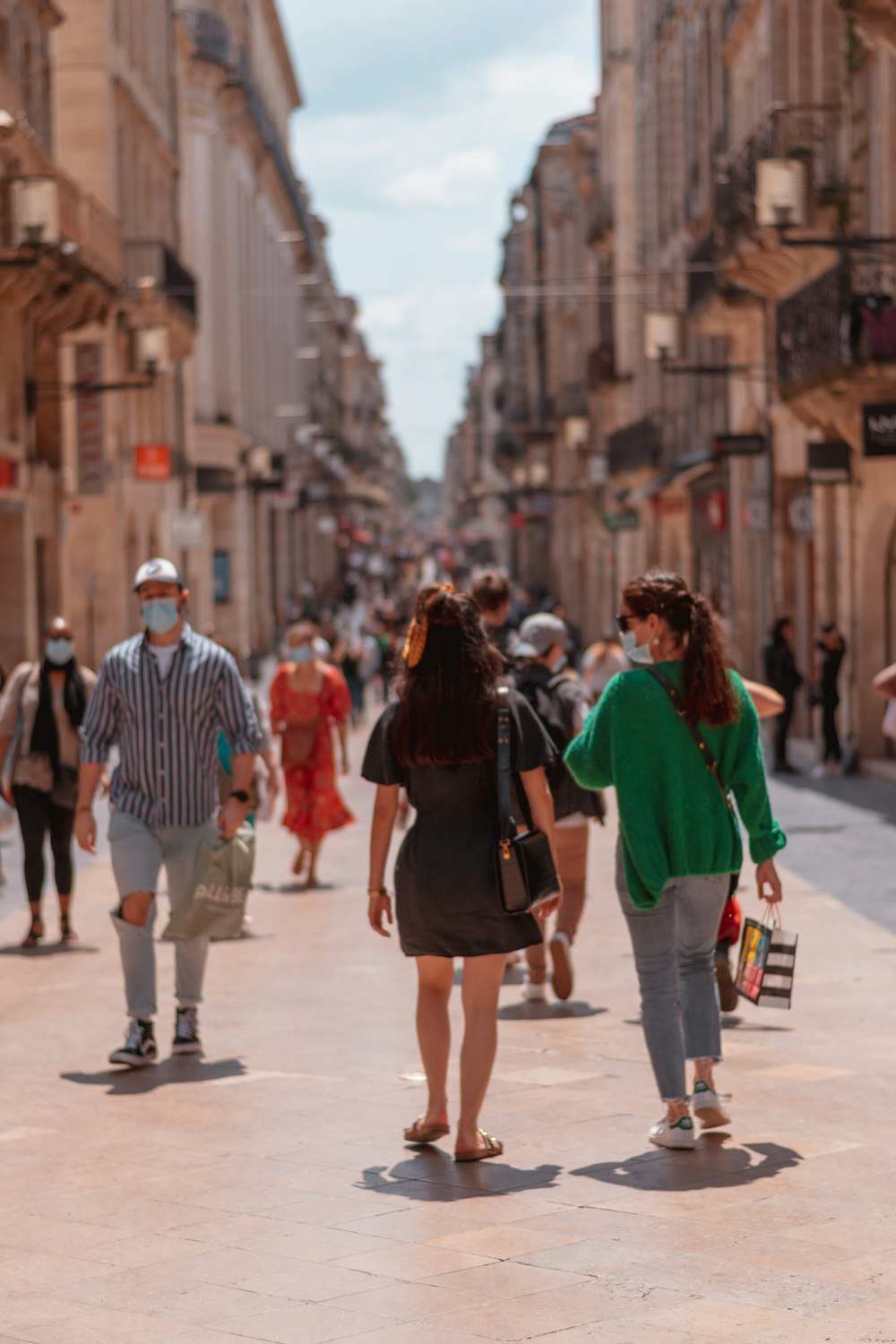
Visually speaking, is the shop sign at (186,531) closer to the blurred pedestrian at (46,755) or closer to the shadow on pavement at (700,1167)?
the blurred pedestrian at (46,755)

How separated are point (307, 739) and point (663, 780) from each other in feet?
28.4

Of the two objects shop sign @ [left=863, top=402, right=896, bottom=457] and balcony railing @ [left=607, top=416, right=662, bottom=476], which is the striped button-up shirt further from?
balcony railing @ [left=607, top=416, right=662, bottom=476]

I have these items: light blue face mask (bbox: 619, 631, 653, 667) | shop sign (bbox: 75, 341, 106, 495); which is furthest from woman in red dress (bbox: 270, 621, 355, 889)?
shop sign (bbox: 75, 341, 106, 495)

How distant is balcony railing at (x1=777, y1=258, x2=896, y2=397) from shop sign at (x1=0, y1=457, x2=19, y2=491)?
29.2 ft

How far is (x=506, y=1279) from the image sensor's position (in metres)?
5.60

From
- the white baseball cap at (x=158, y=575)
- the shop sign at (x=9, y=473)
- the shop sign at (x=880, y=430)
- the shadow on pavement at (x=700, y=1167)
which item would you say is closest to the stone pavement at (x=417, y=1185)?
the shadow on pavement at (x=700, y=1167)

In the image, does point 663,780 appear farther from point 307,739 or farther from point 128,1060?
point 307,739

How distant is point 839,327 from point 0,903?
10373mm

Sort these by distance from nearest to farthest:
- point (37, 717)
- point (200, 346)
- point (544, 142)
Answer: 1. point (37, 717)
2. point (200, 346)
3. point (544, 142)

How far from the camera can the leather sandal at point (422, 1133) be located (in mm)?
7266

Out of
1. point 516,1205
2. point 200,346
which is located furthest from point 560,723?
point 200,346

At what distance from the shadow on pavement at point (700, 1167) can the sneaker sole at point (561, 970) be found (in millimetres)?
2966

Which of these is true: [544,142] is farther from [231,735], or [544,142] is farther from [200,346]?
[231,735]

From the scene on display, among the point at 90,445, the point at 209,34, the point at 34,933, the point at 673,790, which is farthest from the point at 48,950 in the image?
the point at 209,34
